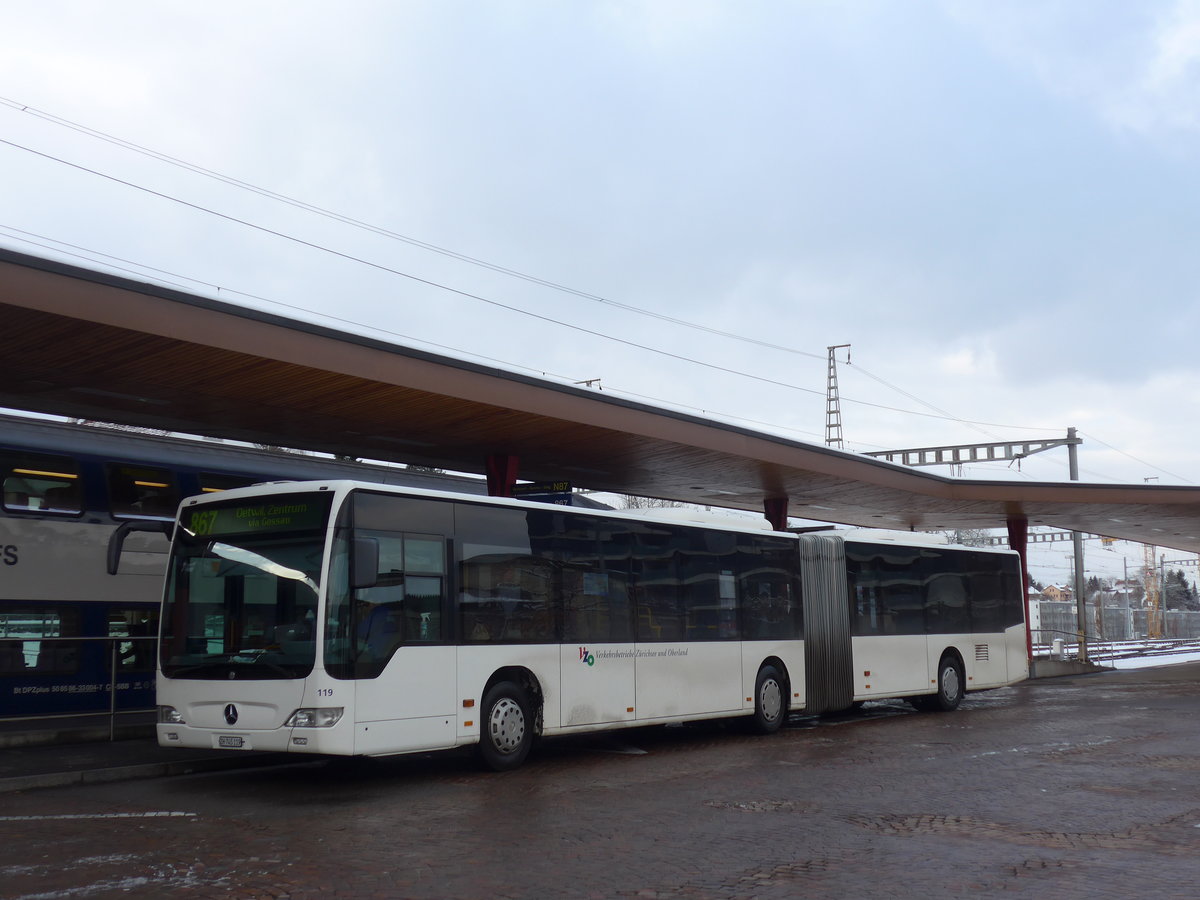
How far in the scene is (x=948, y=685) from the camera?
22062 millimetres

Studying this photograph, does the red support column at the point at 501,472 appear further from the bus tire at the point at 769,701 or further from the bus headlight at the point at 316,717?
the bus headlight at the point at 316,717

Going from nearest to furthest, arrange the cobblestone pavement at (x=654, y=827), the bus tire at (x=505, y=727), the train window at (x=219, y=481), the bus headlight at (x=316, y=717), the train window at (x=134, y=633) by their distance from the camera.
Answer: the cobblestone pavement at (x=654, y=827) → the bus headlight at (x=316, y=717) → the bus tire at (x=505, y=727) → the train window at (x=134, y=633) → the train window at (x=219, y=481)

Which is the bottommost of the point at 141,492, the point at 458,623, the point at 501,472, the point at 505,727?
the point at 505,727

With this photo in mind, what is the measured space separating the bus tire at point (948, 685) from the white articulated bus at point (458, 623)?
152 inches

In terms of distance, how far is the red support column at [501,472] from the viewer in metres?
22.2

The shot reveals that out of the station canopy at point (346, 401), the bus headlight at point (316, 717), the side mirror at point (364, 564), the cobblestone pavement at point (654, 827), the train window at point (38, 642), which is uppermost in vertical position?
the station canopy at point (346, 401)

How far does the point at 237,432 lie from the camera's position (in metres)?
19.9

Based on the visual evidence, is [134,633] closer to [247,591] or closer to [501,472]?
[247,591]

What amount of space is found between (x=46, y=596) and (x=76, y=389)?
281cm

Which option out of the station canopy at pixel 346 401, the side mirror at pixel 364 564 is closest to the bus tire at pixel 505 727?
the side mirror at pixel 364 564

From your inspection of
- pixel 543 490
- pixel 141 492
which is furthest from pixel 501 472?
pixel 141 492

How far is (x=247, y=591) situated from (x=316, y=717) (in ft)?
5.27

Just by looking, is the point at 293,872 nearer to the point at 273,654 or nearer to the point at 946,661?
the point at 273,654

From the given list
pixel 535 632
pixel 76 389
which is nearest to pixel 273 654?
pixel 535 632
